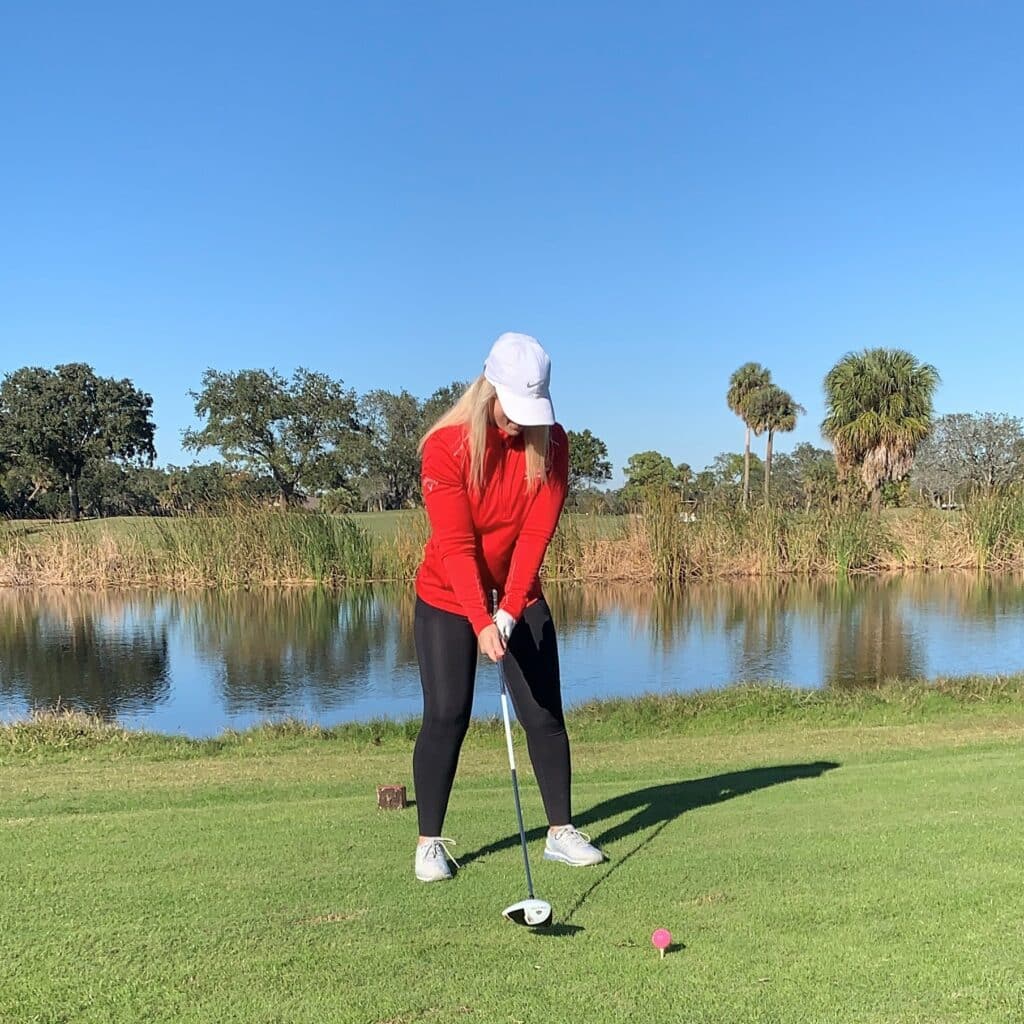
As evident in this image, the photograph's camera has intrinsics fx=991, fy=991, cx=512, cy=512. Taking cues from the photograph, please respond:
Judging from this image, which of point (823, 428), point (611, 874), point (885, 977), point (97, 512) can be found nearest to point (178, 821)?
point (611, 874)

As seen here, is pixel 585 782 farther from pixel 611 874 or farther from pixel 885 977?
pixel 885 977

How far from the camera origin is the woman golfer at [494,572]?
3.47 m

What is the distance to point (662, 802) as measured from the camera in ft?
14.7

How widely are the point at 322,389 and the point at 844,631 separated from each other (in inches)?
1372

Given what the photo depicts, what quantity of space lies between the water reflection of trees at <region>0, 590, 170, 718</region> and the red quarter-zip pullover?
8786mm

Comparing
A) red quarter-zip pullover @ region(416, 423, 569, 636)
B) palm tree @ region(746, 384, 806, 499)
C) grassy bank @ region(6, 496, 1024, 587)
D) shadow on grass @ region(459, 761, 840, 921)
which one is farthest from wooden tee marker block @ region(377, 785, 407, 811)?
palm tree @ region(746, 384, 806, 499)

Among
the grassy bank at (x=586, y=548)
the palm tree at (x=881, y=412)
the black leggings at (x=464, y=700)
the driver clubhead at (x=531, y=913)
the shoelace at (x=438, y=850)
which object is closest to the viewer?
the driver clubhead at (x=531, y=913)

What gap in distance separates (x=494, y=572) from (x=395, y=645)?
11850 mm

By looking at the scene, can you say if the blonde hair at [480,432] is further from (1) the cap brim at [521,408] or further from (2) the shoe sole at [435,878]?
(2) the shoe sole at [435,878]

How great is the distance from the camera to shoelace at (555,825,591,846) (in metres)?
3.51

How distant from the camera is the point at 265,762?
682 centimetres

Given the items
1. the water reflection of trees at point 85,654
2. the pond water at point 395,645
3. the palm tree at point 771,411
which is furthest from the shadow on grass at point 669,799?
the palm tree at point 771,411

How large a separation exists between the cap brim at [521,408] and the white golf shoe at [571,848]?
58.2 inches

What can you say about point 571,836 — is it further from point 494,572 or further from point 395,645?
point 395,645
